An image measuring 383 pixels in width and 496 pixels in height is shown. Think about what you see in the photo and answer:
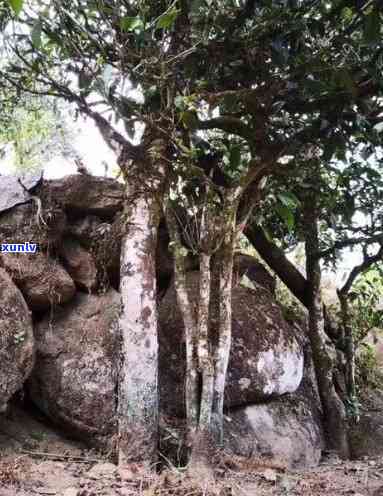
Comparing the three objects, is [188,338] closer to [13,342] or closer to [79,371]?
[79,371]

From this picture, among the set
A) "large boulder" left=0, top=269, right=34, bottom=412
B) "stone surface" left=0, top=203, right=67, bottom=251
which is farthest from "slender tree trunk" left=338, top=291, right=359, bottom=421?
"large boulder" left=0, top=269, right=34, bottom=412

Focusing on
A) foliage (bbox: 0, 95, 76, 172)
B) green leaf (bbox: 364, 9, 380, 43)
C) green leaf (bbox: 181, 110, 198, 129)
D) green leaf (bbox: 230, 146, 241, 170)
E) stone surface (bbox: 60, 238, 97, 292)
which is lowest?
stone surface (bbox: 60, 238, 97, 292)

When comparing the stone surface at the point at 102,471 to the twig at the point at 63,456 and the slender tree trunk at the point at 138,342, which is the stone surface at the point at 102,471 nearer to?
the slender tree trunk at the point at 138,342

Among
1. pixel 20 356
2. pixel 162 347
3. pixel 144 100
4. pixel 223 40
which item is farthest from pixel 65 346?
pixel 223 40

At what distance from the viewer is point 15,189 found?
4.10m

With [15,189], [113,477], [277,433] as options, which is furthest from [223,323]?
[15,189]

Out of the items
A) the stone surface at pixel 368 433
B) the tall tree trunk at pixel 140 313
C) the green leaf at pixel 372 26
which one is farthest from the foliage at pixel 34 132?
the stone surface at pixel 368 433

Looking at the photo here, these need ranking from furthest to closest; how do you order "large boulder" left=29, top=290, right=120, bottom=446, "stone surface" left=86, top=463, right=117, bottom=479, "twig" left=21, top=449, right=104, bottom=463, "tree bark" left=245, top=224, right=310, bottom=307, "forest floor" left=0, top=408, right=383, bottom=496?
"tree bark" left=245, top=224, right=310, bottom=307 < "large boulder" left=29, top=290, right=120, bottom=446 < "twig" left=21, top=449, right=104, bottom=463 < "stone surface" left=86, top=463, right=117, bottom=479 < "forest floor" left=0, top=408, right=383, bottom=496

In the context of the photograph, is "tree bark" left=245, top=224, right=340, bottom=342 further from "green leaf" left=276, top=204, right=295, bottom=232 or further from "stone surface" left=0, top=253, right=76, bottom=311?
"stone surface" left=0, top=253, right=76, bottom=311

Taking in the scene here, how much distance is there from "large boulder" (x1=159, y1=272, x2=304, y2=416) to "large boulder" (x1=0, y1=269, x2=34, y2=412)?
1.10m

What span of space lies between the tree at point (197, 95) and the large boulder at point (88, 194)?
29.8 inches

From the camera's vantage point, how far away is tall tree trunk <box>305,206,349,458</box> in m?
4.56

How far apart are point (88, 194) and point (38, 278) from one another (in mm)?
969

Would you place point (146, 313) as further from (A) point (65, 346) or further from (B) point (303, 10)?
(B) point (303, 10)
